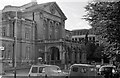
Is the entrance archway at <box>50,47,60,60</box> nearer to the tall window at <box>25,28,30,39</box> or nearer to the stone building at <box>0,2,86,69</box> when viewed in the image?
the stone building at <box>0,2,86,69</box>

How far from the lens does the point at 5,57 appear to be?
157 feet

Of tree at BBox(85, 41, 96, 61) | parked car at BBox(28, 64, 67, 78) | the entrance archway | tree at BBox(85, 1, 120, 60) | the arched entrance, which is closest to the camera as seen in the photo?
tree at BBox(85, 1, 120, 60)

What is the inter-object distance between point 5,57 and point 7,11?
14.4 m

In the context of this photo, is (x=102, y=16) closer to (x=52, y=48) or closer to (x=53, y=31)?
(x=52, y=48)

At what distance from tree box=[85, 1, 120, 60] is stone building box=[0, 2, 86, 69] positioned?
112 feet

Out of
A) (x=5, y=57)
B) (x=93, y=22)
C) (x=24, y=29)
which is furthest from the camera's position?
(x=24, y=29)

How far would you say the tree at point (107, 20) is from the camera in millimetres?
13078

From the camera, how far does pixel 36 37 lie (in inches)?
2398

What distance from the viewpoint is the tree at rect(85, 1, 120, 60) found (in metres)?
13.1

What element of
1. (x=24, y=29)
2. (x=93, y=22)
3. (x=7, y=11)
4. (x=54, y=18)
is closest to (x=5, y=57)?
(x=24, y=29)

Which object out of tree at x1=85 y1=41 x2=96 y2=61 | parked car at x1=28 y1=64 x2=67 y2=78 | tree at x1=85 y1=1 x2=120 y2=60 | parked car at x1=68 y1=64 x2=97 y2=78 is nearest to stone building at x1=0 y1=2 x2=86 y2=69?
tree at x1=85 y1=41 x2=96 y2=61

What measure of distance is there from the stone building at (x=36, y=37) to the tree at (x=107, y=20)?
1340 inches

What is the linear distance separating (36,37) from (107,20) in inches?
1886

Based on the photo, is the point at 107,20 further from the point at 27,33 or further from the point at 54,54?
the point at 54,54
